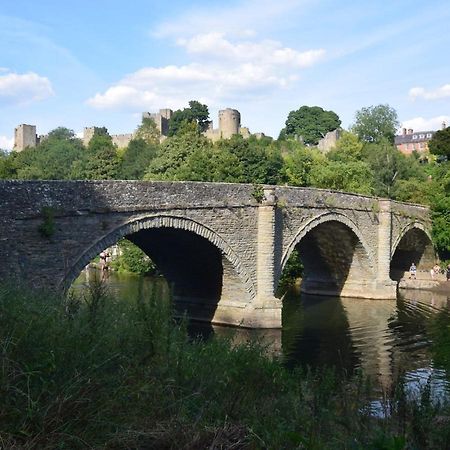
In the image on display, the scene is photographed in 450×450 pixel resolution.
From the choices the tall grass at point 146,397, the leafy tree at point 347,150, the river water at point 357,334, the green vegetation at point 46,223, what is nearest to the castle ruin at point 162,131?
the leafy tree at point 347,150

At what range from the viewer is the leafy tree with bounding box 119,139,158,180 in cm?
5462

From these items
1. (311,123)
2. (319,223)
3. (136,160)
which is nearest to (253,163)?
(319,223)

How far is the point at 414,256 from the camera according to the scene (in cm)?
4072

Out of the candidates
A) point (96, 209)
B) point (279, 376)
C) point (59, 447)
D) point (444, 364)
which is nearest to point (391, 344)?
point (444, 364)

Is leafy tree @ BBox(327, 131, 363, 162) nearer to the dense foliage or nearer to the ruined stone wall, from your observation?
the dense foliage

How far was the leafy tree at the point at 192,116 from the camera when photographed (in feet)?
260

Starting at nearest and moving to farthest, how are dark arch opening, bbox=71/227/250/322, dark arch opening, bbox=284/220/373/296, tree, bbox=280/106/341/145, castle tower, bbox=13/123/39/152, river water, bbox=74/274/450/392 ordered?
river water, bbox=74/274/450/392
dark arch opening, bbox=71/227/250/322
dark arch opening, bbox=284/220/373/296
tree, bbox=280/106/341/145
castle tower, bbox=13/123/39/152

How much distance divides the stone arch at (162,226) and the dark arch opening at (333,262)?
9.31 meters

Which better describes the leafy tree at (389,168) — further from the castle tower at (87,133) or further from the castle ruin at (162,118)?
the castle tower at (87,133)

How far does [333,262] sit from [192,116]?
Answer: 1967 inches

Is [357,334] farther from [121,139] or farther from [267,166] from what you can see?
[121,139]

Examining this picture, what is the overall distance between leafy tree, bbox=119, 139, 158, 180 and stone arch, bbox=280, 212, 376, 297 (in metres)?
23.8

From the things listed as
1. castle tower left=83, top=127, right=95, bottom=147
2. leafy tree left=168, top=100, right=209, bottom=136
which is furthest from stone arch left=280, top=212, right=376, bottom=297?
castle tower left=83, top=127, right=95, bottom=147

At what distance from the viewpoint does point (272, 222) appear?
22.6 meters
